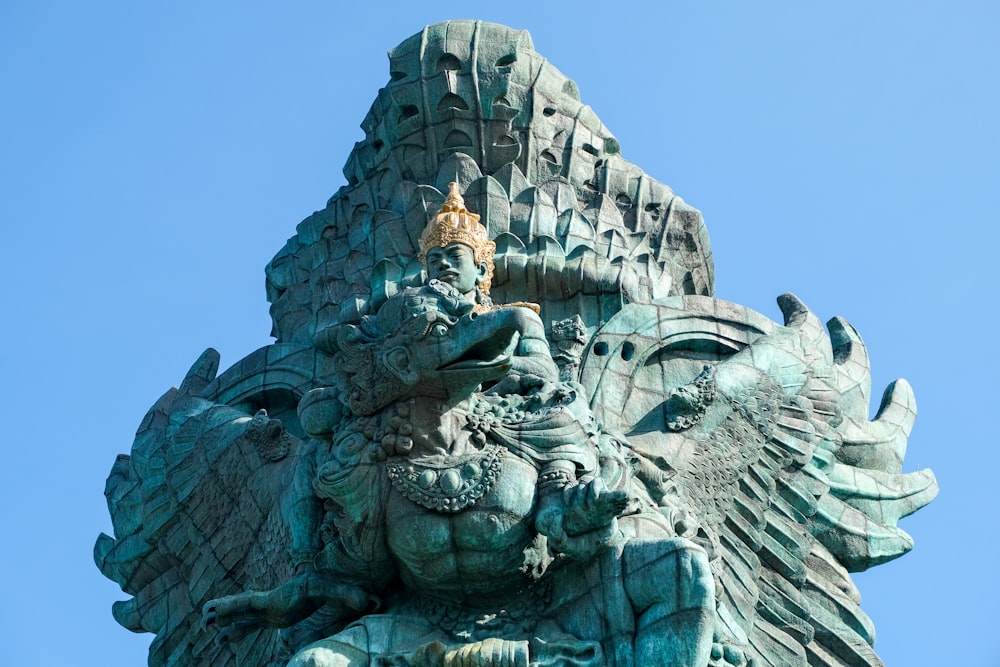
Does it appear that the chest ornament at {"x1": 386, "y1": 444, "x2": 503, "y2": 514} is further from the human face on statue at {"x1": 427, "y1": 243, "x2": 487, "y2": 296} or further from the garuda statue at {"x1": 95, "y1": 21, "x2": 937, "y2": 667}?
the human face on statue at {"x1": 427, "y1": 243, "x2": 487, "y2": 296}

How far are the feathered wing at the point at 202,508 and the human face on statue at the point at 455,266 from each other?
206 cm

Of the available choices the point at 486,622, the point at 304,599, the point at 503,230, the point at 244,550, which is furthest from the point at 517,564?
the point at 503,230

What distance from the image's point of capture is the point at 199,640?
19.4 meters

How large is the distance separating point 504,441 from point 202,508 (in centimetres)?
429

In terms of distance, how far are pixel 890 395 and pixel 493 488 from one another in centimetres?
645

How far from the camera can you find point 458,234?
18.1 m

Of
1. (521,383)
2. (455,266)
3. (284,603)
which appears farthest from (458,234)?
(284,603)

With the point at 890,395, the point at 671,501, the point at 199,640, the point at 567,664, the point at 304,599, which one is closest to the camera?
the point at 567,664

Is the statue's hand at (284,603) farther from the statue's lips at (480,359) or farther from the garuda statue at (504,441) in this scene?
the statue's lips at (480,359)

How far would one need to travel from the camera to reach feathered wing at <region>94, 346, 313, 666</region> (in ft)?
62.3

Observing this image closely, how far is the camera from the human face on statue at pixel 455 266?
17.8 meters

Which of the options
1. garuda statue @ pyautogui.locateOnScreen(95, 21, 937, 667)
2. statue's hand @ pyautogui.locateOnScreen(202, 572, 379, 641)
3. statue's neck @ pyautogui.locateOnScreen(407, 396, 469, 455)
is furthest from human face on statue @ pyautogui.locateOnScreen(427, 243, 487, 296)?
statue's hand @ pyautogui.locateOnScreen(202, 572, 379, 641)

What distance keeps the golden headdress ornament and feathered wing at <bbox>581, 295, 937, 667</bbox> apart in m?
1.68

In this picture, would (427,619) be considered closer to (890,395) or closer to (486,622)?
(486,622)
